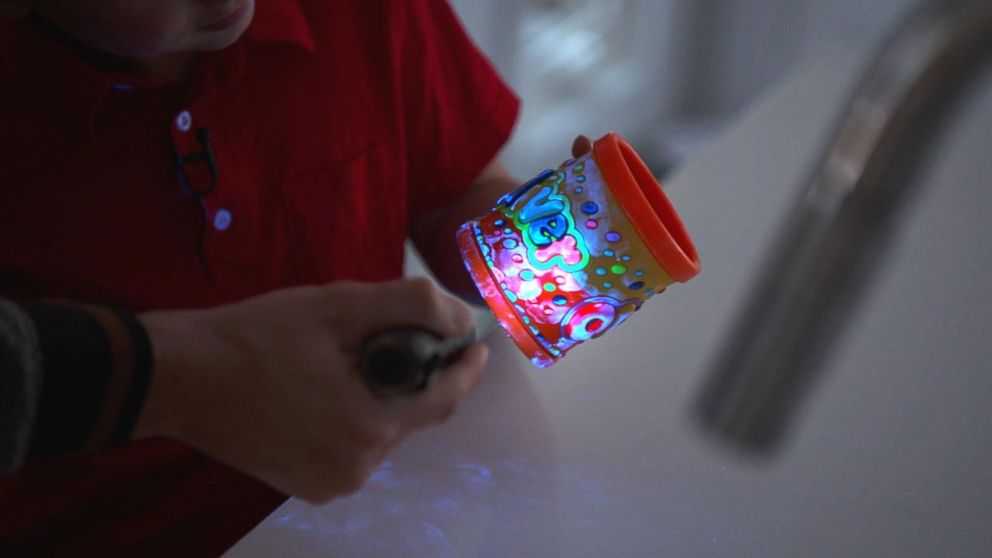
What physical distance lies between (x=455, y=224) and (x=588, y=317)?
334mm

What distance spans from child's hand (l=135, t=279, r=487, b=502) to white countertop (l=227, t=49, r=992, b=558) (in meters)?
0.07

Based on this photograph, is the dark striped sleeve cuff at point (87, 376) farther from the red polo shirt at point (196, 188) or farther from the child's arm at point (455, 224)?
the child's arm at point (455, 224)

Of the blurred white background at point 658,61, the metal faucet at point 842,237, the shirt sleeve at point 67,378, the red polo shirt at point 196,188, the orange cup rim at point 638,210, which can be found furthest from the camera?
the blurred white background at point 658,61

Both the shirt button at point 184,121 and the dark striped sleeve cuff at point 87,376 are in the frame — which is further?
the shirt button at point 184,121

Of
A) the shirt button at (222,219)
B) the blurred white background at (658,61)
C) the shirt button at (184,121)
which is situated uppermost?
the shirt button at (184,121)

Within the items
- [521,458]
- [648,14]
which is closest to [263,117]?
[521,458]

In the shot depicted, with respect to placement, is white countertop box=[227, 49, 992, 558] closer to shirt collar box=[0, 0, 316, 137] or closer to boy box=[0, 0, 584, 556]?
boy box=[0, 0, 584, 556]

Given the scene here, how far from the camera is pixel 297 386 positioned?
535 millimetres

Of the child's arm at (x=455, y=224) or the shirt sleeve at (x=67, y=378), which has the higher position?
the shirt sleeve at (x=67, y=378)

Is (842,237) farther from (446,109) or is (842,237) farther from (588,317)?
(446,109)

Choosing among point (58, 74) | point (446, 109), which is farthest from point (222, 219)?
point (446, 109)

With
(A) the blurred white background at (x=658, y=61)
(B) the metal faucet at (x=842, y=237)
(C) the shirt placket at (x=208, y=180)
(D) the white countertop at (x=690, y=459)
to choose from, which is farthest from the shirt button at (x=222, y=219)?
(A) the blurred white background at (x=658, y=61)

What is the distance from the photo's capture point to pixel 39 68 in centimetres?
68

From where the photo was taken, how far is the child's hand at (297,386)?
0.53m
